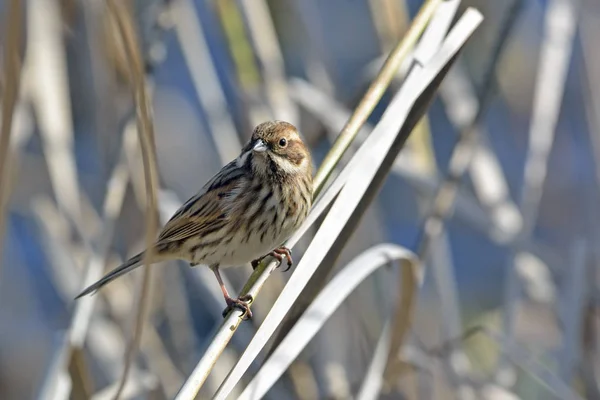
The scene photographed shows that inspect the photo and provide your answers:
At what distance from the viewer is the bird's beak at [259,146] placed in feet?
8.67

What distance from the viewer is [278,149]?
2697 mm

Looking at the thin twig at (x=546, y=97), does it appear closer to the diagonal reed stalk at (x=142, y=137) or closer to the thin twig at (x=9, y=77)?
the diagonal reed stalk at (x=142, y=137)

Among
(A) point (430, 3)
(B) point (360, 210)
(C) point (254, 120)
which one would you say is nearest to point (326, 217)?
(B) point (360, 210)

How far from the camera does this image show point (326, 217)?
202cm

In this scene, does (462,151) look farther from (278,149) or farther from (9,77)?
(9,77)

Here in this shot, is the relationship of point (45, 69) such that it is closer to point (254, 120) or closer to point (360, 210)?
point (254, 120)

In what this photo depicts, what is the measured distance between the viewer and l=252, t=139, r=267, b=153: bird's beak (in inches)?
104

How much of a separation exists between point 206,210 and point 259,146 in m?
0.28

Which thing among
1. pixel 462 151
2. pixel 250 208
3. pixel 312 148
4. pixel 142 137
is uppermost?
pixel 312 148

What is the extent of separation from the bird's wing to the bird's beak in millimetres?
113

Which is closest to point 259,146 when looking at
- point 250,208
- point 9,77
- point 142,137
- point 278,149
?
point 278,149

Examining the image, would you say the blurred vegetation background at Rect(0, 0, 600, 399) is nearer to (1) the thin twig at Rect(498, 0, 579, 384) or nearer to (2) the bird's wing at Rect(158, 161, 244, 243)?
(1) the thin twig at Rect(498, 0, 579, 384)

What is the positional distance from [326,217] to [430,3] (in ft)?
1.95

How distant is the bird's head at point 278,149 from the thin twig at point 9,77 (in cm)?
137
